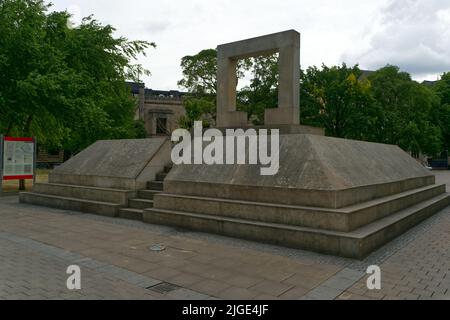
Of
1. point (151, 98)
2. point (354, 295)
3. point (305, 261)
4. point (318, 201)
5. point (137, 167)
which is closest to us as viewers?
point (354, 295)

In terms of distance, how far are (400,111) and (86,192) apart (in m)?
35.7

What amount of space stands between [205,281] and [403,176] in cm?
868

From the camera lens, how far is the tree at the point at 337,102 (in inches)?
1171

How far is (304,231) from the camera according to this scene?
6.62 m

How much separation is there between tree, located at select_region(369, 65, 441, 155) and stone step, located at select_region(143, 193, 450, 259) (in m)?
26.5

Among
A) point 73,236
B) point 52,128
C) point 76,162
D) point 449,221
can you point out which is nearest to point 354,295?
point 73,236

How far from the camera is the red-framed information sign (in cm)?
1418

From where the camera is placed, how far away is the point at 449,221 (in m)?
9.86

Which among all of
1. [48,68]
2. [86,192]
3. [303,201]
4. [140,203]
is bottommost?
[140,203]

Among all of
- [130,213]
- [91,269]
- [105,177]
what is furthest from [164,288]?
[105,177]

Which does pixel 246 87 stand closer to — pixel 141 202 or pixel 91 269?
pixel 141 202

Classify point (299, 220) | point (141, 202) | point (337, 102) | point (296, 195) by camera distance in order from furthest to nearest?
1. point (337, 102)
2. point (141, 202)
3. point (296, 195)
4. point (299, 220)

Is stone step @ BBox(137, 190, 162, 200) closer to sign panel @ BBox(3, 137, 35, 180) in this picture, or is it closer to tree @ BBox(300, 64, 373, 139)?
sign panel @ BBox(3, 137, 35, 180)
